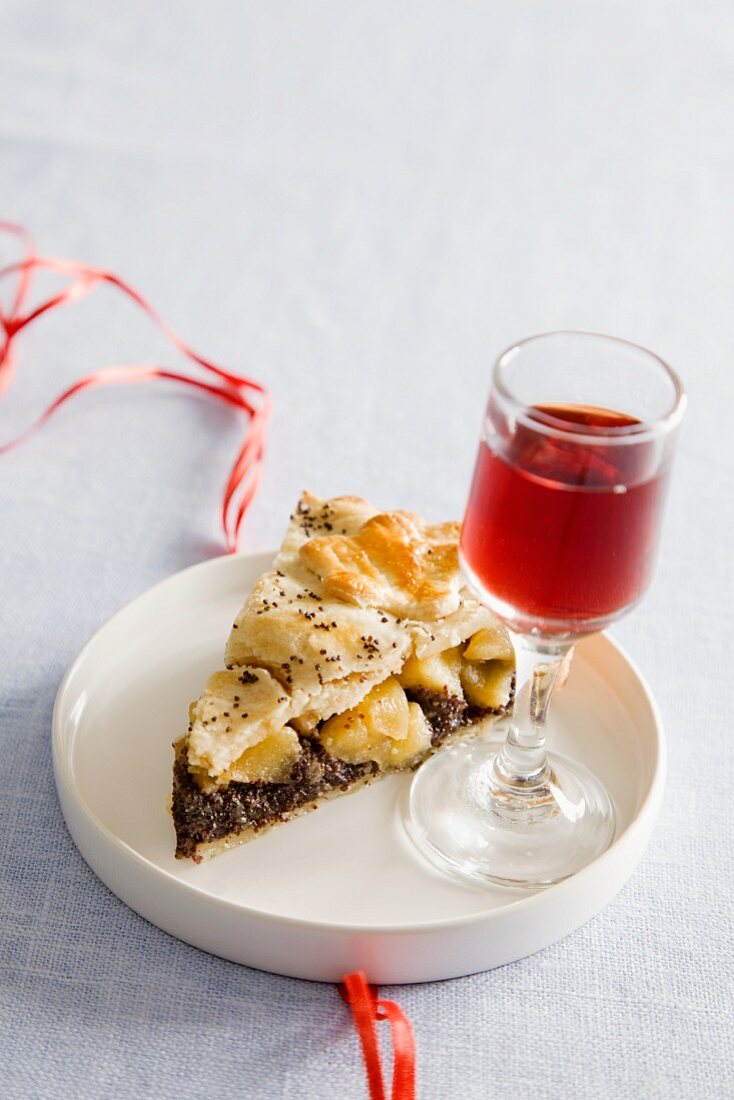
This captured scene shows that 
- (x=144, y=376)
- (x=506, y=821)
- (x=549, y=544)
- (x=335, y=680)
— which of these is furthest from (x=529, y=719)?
(x=144, y=376)

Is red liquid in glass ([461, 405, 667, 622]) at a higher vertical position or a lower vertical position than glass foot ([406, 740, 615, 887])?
higher

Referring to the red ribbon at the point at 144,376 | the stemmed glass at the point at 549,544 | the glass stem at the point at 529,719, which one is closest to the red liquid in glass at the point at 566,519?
the stemmed glass at the point at 549,544

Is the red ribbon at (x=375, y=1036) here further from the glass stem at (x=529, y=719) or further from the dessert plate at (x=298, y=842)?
the glass stem at (x=529, y=719)

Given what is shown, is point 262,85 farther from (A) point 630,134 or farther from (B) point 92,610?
(B) point 92,610

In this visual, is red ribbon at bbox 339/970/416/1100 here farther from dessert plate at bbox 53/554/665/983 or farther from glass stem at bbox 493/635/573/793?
glass stem at bbox 493/635/573/793

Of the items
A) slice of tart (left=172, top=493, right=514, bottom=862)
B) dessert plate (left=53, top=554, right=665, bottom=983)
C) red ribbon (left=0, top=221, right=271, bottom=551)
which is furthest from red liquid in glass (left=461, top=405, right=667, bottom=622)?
red ribbon (left=0, top=221, right=271, bottom=551)

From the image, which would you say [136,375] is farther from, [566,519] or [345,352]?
[566,519]
